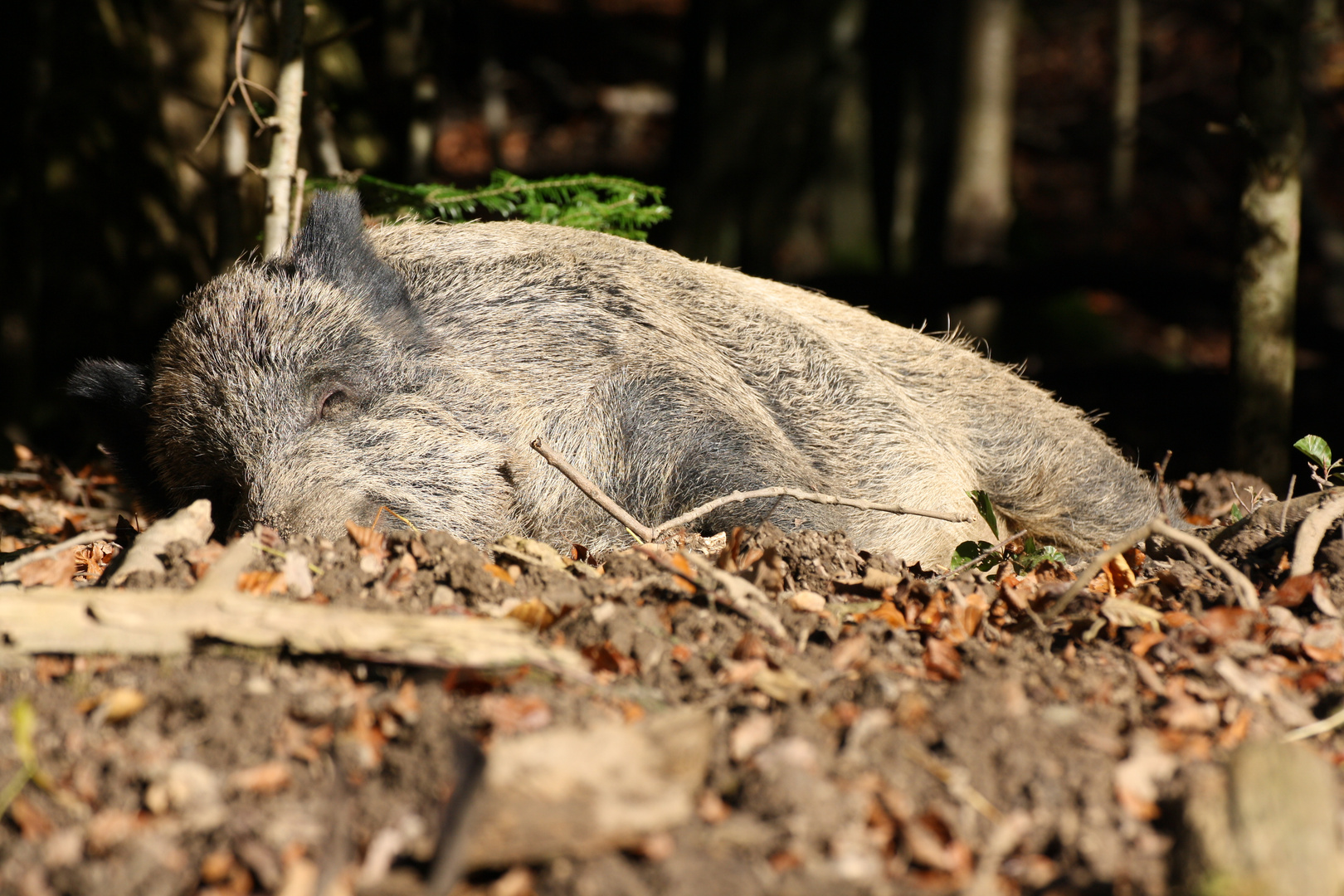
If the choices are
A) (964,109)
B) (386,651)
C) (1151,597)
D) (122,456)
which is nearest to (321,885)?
(386,651)

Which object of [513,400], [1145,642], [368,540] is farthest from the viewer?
[513,400]

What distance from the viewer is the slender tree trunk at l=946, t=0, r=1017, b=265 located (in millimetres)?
10266

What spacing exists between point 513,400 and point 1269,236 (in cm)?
377

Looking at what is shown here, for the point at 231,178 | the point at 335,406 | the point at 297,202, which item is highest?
the point at 231,178

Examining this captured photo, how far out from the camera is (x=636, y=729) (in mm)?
2254

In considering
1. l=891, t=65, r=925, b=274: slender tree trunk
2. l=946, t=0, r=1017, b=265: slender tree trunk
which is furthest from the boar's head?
l=891, t=65, r=925, b=274: slender tree trunk

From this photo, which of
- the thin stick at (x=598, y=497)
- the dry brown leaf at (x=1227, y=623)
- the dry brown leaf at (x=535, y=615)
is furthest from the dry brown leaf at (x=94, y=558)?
the dry brown leaf at (x=1227, y=623)

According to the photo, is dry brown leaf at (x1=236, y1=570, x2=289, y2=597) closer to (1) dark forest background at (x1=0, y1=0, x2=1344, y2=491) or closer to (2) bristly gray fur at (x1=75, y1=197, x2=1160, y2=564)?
(2) bristly gray fur at (x1=75, y1=197, x2=1160, y2=564)

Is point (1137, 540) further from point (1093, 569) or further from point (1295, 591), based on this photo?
point (1295, 591)

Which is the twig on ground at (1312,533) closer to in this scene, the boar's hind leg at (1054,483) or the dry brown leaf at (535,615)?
the boar's hind leg at (1054,483)

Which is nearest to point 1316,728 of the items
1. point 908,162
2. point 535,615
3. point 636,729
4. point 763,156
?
point 636,729

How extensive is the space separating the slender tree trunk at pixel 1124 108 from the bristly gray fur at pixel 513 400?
11800 millimetres

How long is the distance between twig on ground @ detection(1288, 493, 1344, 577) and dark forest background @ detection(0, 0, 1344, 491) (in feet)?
7.53

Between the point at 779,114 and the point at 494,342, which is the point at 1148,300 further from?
the point at 494,342
